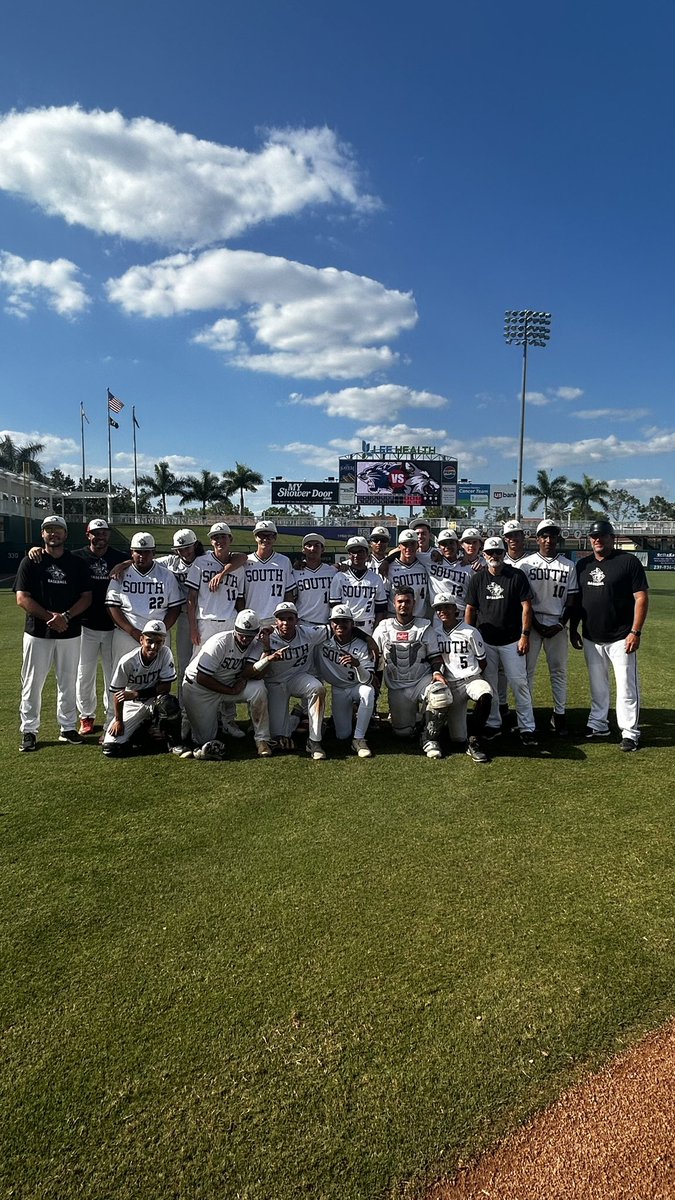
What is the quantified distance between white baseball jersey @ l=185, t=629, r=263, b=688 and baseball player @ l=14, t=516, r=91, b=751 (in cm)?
115

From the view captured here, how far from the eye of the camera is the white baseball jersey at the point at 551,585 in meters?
5.85

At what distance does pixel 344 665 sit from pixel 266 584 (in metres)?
1.10

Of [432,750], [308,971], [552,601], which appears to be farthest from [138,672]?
[552,601]

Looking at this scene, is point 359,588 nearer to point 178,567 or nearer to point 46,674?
point 178,567

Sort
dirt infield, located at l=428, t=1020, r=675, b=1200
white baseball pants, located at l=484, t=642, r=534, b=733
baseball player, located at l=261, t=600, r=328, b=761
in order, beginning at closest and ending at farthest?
dirt infield, located at l=428, t=1020, r=675, b=1200 < baseball player, located at l=261, t=600, r=328, b=761 < white baseball pants, located at l=484, t=642, r=534, b=733

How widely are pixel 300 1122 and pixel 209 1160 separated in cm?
29

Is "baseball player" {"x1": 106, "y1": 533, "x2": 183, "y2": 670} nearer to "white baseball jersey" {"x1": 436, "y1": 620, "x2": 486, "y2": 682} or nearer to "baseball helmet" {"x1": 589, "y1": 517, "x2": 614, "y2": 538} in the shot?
"white baseball jersey" {"x1": 436, "y1": 620, "x2": 486, "y2": 682}

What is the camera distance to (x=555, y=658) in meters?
6.06

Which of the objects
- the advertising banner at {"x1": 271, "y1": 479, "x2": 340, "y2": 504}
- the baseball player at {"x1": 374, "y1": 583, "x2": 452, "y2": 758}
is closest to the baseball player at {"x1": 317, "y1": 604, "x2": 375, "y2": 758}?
the baseball player at {"x1": 374, "y1": 583, "x2": 452, "y2": 758}

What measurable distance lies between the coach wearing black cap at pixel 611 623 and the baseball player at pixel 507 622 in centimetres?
57

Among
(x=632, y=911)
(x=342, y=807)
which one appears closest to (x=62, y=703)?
(x=342, y=807)

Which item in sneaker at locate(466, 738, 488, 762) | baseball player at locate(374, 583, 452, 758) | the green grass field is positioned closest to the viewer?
the green grass field

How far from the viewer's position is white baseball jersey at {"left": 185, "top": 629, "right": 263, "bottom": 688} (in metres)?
5.38

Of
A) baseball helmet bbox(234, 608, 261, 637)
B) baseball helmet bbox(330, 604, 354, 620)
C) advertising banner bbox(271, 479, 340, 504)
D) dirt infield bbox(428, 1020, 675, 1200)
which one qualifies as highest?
advertising banner bbox(271, 479, 340, 504)
